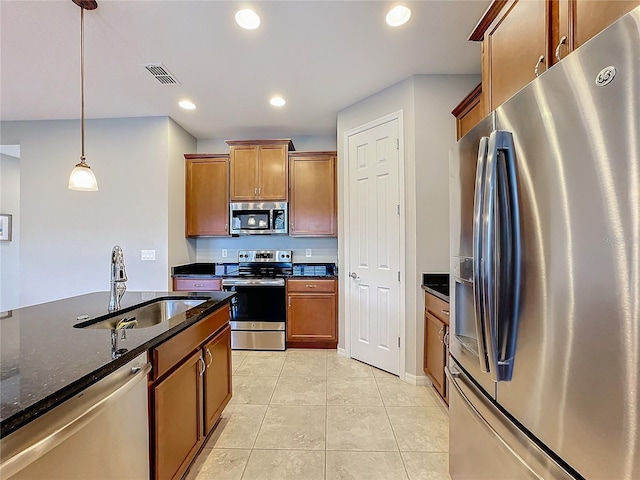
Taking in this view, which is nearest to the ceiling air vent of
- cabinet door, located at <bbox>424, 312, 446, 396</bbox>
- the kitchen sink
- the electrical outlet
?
the electrical outlet

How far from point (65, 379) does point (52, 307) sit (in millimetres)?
1108

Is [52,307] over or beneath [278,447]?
over

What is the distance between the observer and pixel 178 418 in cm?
140

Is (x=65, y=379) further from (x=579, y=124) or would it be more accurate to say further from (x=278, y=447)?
(x=579, y=124)

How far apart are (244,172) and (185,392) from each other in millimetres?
2873

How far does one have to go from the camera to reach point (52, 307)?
5.29 ft

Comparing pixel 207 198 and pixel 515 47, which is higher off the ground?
pixel 515 47

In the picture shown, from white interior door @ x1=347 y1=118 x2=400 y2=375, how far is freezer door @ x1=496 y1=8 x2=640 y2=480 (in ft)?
6.17

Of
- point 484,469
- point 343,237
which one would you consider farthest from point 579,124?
point 343,237

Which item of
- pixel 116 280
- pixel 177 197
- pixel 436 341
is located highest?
pixel 177 197

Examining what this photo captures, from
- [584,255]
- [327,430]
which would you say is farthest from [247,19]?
[327,430]

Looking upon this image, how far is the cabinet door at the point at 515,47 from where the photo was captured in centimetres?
102

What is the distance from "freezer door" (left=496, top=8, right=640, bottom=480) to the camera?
0.57m

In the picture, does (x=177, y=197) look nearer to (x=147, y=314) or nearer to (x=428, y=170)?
(x=147, y=314)
